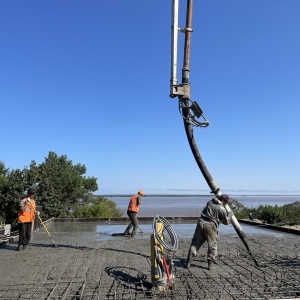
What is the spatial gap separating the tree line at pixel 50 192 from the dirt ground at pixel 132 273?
12.5m

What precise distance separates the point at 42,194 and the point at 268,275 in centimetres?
1860

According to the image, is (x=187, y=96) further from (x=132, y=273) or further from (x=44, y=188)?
(x=44, y=188)

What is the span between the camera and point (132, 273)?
659cm

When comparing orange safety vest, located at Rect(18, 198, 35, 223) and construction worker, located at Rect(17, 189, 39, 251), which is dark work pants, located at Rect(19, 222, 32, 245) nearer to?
construction worker, located at Rect(17, 189, 39, 251)

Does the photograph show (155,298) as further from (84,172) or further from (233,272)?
(84,172)

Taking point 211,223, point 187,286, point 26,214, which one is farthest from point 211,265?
point 26,214

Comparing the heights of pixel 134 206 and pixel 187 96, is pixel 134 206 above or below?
below

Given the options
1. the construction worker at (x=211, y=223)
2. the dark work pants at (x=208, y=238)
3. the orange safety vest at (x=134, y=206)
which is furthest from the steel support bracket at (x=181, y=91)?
the orange safety vest at (x=134, y=206)

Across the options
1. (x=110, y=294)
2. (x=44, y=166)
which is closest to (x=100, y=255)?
(x=110, y=294)

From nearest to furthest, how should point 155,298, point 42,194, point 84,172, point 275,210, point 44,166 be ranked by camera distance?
point 155,298 → point 275,210 → point 42,194 → point 44,166 → point 84,172

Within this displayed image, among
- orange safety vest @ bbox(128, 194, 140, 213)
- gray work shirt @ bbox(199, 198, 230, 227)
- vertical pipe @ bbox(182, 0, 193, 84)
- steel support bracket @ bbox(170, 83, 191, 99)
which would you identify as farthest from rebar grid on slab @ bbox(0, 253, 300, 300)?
orange safety vest @ bbox(128, 194, 140, 213)

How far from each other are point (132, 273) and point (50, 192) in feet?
57.9

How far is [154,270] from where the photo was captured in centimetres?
547

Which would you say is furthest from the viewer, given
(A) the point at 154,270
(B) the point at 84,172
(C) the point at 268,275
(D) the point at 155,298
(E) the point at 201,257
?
(B) the point at 84,172
